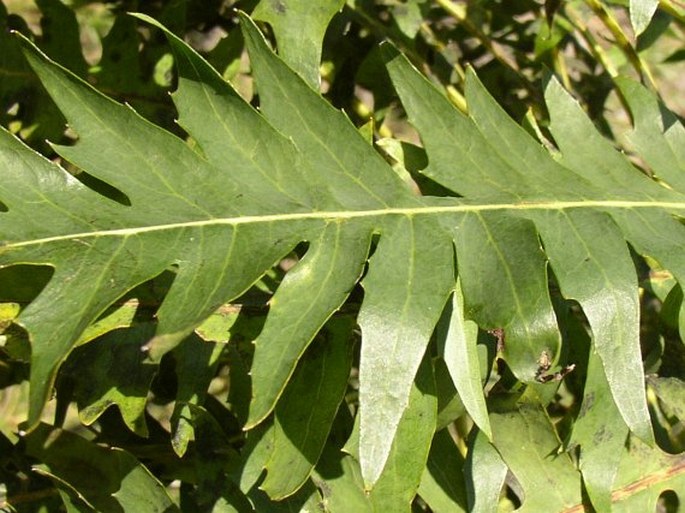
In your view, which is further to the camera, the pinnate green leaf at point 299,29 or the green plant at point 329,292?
→ the pinnate green leaf at point 299,29

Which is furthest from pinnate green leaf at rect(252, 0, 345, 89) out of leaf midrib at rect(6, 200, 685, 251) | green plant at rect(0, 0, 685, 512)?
leaf midrib at rect(6, 200, 685, 251)

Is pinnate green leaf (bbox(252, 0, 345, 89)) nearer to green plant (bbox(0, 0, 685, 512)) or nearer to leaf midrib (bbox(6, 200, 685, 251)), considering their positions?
green plant (bbox(0, 0, 685, 512))

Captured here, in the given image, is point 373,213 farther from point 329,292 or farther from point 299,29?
point 299,29

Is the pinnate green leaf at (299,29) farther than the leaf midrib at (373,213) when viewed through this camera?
Yes

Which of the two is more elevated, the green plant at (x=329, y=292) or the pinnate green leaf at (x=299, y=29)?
the pinnate green leaf at (x=299, y=29)

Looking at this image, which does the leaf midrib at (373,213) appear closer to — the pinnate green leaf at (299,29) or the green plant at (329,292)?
the green plant at (329,292)

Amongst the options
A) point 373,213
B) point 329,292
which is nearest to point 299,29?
point 373,213

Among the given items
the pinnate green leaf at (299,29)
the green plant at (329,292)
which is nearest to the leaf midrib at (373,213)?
the green plant at (329,292)
